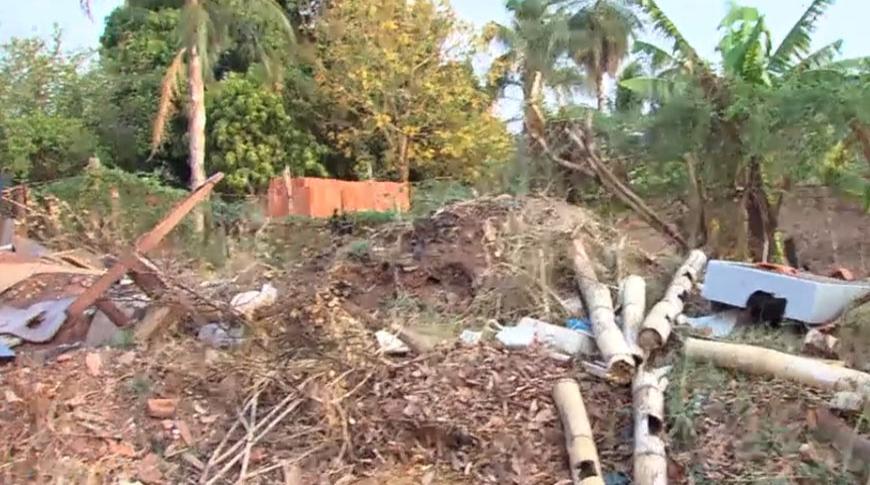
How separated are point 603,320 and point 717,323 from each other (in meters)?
0.81

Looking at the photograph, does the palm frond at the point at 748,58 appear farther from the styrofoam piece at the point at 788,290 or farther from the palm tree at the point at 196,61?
the palm tree at the point at 196,61

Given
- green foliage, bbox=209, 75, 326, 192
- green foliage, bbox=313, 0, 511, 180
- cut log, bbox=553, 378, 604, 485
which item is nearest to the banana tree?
cut log, bbox=553, 378, 604, 485

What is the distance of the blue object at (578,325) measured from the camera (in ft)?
17.0

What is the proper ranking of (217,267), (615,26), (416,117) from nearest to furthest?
(217,267), (416,117), (615,26)

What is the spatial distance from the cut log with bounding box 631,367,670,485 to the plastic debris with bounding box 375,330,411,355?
126 cm

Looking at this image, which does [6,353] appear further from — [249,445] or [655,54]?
[655,54]

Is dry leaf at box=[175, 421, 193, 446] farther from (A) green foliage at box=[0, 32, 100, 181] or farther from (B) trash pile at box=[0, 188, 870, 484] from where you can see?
(A) green foliage at box=[0, 32, 100, 181]

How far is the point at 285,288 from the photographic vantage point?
602cm

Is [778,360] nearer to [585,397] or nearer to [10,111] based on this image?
[585,397]

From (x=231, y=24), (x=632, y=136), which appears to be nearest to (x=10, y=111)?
(x=231, y=24)

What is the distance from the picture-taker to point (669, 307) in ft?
17.2

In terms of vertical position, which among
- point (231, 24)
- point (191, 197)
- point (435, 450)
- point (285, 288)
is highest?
point (231, 24)

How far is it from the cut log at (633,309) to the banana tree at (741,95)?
411cm

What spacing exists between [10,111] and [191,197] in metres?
15.7
